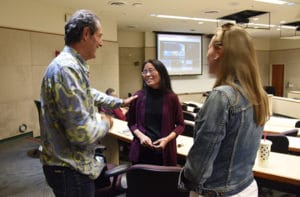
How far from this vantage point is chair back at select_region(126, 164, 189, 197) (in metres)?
1.49

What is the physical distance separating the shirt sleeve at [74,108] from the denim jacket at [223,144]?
0.45 m

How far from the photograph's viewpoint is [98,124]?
120 centimetres

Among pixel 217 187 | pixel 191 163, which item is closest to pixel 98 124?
pixel 191 163

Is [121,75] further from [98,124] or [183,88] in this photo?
[98,124]

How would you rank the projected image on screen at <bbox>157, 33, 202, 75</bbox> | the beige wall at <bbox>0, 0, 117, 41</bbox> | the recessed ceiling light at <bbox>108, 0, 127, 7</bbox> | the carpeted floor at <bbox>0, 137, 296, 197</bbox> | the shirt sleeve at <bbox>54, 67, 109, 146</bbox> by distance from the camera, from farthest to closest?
the projected image on screen at <bbox>157, 33, 202, 75</bbox> < the recessed ceiling light at <bbox>108, 0, 127, 7</bbox> < the beige wall at <bbox>0, 0, 117, 41</bbox> < the carpeted floor at <bbox>0, 137, 296, 197</bbox> < the shirt sleeve at <bbox>54, 67, 109, 146</bbox>

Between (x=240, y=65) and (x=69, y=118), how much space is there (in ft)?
2.39

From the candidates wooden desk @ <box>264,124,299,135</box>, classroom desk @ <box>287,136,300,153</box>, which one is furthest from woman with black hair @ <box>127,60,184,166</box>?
wooden desk @ <box>264,124,299,135</box>

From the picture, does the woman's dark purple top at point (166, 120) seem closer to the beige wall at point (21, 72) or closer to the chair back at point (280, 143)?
the chair back at point (280, 143)

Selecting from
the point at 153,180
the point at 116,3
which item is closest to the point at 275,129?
the point at 153,180

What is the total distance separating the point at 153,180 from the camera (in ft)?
4.99

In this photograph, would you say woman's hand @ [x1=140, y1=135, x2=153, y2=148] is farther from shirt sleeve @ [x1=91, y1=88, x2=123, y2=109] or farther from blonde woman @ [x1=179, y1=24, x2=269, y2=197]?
blonde woman @ [x1=179, y1=24, x2=269, y2=197]

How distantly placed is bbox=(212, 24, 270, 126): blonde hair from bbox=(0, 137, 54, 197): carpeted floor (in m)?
2.74

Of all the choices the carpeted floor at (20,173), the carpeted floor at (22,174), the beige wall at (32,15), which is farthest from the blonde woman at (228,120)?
the beige wall at (32,15)

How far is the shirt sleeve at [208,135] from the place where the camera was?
101 centimetres
